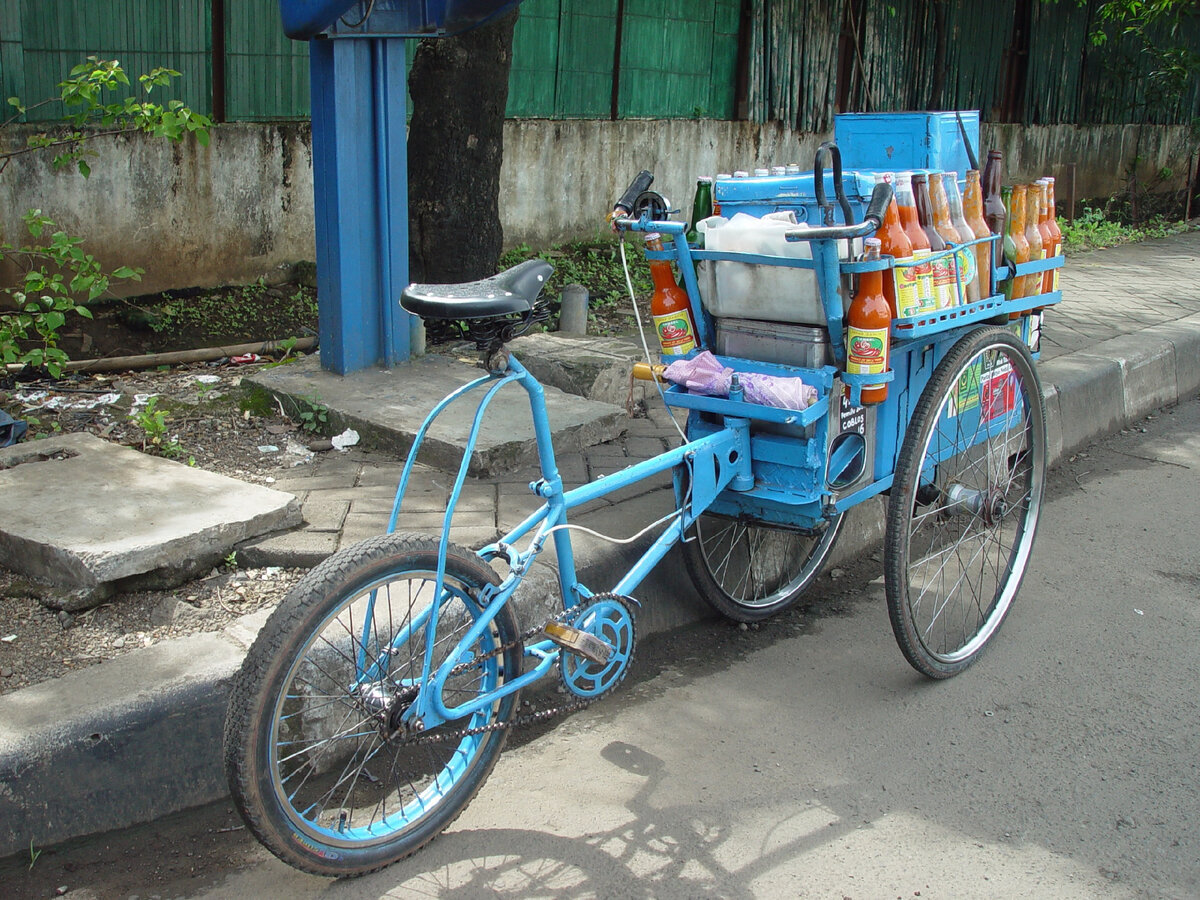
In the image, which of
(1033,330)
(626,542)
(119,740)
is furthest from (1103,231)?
(119,740)

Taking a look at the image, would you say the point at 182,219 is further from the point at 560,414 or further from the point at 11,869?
the point at 11,869

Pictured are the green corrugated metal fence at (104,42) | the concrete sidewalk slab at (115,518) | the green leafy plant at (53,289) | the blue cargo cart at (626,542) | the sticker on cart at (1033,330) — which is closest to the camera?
the blue cargo cart at (626,542)

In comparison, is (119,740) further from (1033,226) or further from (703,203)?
(1033,226)

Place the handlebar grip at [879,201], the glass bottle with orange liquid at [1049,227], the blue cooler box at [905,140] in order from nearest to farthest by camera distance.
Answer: the handlebar grip at [879,201] < the blue cooler box at [905,140] < the glass bottle with orange liquid at [1049,227]

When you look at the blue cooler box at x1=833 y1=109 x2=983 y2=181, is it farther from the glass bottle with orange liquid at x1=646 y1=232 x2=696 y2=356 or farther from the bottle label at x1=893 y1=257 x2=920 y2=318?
the glass bottle with orange liquid at x1=646 y1=232 x2=696 y2=356

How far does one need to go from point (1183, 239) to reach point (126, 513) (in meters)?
10.9

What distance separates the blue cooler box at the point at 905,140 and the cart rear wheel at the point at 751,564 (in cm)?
A: 112

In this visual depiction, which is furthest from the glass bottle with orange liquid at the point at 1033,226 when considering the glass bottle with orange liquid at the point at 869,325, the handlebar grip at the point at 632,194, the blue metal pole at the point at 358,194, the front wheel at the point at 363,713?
the blue metal pole at the point at 358,194

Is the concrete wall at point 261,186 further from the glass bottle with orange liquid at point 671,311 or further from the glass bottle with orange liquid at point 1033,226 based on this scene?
the glass bottle with orange liquid at point 1033,226

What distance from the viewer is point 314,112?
4.52 meters

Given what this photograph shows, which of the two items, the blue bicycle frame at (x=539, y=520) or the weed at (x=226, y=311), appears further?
the weed at (x=226, y=311)

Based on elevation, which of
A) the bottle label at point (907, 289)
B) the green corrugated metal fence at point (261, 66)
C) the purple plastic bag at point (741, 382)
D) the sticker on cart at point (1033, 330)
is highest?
the green corrugated metal fence at point (261, 66)

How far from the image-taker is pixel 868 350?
285cm

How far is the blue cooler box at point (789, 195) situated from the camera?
2.94 metres
